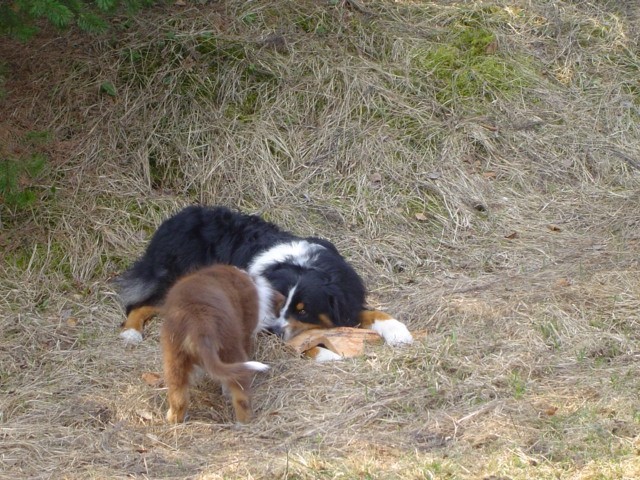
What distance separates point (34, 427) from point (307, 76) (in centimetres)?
512

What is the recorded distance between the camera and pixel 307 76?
9.08 metres

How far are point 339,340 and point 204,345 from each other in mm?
1458

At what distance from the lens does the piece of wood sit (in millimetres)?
5816

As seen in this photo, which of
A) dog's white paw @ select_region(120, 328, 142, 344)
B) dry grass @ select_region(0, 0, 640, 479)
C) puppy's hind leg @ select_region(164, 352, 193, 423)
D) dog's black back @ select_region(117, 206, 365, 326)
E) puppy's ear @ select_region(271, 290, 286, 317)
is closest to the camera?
dry grass @ select_region(0, 0, 640, 479)

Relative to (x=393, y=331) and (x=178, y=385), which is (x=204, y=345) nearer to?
(x=178, y=385)

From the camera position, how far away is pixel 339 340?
5.89 meters

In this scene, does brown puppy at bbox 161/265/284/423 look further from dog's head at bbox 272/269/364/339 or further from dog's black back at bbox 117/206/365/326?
dog's black back at bbox 117/206/365/326

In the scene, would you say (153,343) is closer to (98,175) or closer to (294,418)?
(294,418)

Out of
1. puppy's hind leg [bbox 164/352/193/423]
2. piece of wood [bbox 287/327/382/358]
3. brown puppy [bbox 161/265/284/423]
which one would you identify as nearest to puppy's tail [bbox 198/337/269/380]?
brown puppy [bbox 161/265/284/423]

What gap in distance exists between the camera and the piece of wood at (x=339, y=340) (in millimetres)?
5816

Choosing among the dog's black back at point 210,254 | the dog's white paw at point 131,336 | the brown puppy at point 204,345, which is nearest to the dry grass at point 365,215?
the dog's white paw at point 131,336

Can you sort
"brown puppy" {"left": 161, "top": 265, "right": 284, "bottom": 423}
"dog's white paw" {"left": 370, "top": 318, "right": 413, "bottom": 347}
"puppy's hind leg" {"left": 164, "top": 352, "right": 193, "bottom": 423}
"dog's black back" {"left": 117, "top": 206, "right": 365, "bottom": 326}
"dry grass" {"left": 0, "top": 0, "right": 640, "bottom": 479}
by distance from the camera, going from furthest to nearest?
"dog's black back" {"left": 117, "top": 206, "right": 365, "bottom": 326}
"dog's white paw" {"left": 370, "top": 318, "right": 413, "bottom": 347}
"puppy's hind leg" {"left": 164, "top": 352, "right": 193, "bottom": 423}
"brown puppy" {"left": 161, "top": 265, "right": 284, "bottom": 423}
"dry grass" {"left": 0, "top": 0, "right": 640, "bottom": 479}

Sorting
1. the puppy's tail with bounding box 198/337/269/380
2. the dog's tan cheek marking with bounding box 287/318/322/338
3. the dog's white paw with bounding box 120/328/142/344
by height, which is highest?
the puppy's tail with bounding box 198/337/269/380

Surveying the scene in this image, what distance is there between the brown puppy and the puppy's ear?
779 mm
